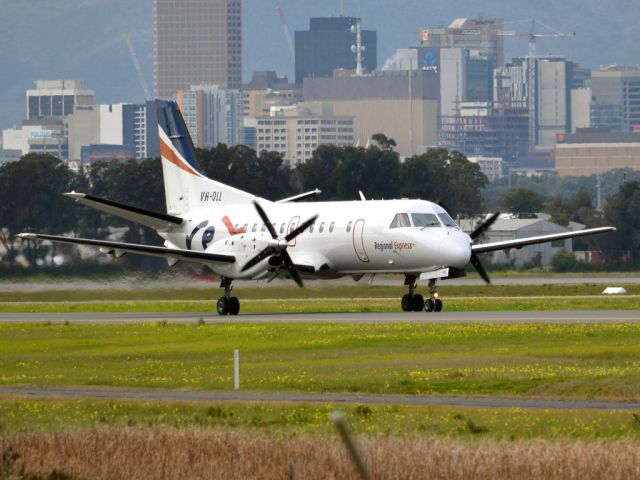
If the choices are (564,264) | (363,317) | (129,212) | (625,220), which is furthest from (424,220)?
(625,220)

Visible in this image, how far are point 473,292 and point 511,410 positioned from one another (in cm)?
5299

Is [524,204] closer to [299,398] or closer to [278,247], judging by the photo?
[278,247]

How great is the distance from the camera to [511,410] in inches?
1300

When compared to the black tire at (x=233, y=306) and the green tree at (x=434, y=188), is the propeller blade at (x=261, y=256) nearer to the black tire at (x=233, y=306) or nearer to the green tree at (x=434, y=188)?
the black tire at (x=233, y=306)

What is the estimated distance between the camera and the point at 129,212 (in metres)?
65.2

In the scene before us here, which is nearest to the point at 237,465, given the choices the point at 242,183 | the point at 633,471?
the point at 633,471

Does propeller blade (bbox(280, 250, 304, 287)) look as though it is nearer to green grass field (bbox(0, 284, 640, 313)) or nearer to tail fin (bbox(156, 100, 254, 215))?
green grass field (bbox(0, 284, 640, 313))

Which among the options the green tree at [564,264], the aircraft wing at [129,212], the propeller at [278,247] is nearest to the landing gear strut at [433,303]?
the propeller at [278,247]

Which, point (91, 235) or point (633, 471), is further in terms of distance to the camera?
point (91, 235)

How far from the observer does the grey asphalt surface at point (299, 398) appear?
3428 cm

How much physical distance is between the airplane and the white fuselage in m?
0.04

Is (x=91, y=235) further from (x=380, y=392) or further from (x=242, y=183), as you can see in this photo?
(x=380, y=392)

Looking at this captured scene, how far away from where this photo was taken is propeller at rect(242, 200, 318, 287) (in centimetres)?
6119

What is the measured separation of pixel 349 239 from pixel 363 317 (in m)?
5.11
